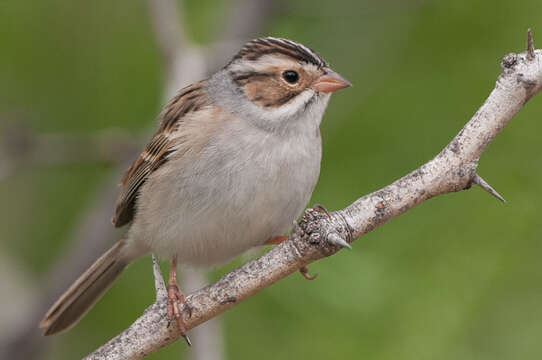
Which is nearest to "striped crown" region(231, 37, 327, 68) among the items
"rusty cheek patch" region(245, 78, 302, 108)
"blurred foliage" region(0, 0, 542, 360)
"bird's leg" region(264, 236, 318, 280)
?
"rusty cheek patch" region(245, 78, 302, 108)

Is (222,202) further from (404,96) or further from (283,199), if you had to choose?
(404,96)

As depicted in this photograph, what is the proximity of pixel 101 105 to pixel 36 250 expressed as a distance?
1.61m

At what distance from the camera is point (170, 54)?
642 centimetres

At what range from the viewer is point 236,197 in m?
4.54

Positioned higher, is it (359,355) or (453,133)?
(453,133)

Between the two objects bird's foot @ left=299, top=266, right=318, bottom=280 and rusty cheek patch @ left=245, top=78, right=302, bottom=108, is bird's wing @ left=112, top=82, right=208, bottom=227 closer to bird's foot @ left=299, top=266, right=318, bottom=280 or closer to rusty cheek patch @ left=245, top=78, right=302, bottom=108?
rusty cheek patch @ left=245, top=78, right=302, bottom=108

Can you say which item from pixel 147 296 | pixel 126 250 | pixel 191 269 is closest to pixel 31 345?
pixel 147 296

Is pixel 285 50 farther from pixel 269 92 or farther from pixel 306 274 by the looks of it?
pixel 306 274

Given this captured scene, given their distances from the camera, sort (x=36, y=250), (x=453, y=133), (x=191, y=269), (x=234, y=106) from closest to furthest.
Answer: (x=234, y=106)
(x=191, y=269)
(x=453, y=133)
(x=36, y=250)

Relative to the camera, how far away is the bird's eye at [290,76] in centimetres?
483

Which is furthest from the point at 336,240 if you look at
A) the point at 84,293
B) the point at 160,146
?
the point at 84,293

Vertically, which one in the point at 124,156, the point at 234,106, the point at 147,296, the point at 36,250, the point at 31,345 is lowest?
the point at 31,345

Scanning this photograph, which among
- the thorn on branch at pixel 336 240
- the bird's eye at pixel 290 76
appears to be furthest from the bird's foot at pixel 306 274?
the thorn on branch at pixel 336 240

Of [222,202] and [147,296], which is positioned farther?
[147,296]
